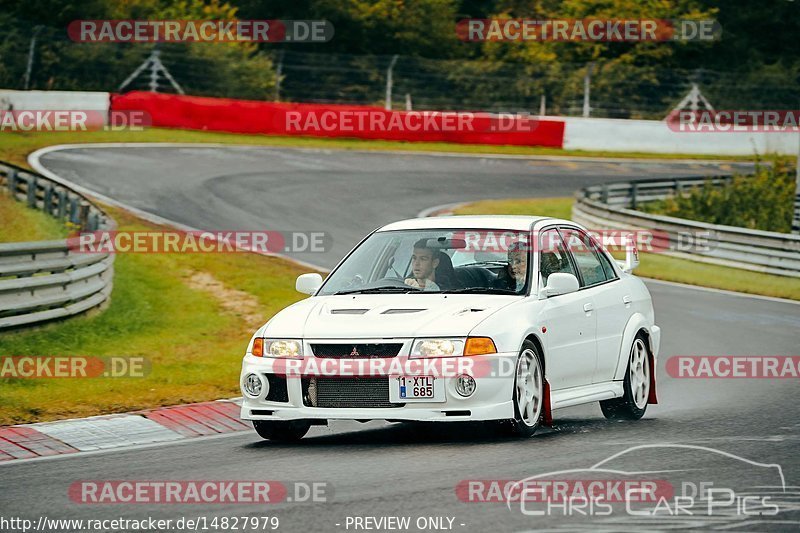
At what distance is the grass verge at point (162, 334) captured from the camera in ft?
39.1

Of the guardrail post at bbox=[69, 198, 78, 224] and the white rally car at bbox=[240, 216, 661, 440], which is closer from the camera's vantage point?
the white rally car at bbox=[240, 216, 661, 440]

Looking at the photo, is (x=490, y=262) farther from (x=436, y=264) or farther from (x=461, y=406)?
(x=461, y=406)

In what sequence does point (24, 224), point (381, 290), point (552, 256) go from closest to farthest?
1. point (381, 290)
2. point (552, 256)
3. point (24, 224)

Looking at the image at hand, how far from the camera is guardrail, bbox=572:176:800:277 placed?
24938 mm

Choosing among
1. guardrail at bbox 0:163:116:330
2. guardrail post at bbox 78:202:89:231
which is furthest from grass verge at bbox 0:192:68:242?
guardrail at bbox 0:163:116:330

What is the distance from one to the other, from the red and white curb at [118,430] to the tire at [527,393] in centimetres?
236

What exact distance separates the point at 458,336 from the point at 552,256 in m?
1.74

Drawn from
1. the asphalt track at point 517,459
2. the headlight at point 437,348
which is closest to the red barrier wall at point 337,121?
the asphalt track at point 517,459

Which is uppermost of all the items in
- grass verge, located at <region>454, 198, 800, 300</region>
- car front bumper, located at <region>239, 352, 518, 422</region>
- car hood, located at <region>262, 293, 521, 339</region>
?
car hood, located at <region>262, 293, 521, 339</region>

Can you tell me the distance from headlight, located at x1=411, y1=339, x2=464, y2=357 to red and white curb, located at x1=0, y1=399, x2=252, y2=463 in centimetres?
212

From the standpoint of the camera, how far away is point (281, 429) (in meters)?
9.75

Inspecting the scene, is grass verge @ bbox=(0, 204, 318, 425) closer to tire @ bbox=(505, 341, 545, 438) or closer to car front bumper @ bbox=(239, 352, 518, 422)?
car front bumper @ bbox=(239, 352, 518, 422)

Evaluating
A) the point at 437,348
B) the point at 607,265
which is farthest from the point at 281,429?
the point at 607,265

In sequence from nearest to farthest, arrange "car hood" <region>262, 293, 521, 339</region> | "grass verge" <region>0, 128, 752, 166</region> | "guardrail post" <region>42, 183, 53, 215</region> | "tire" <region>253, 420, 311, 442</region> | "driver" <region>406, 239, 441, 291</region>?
"car hood" <region>262, 293, 521, 339</region> → "tire" <region>253, 420, 311, 442</region> → "driver" <region>406, 239, 441, 291</region> → "guardrail post" <region>42, 183, 53, 215</region> → "grass verge" <region>0, 128, 752, 166</region>
